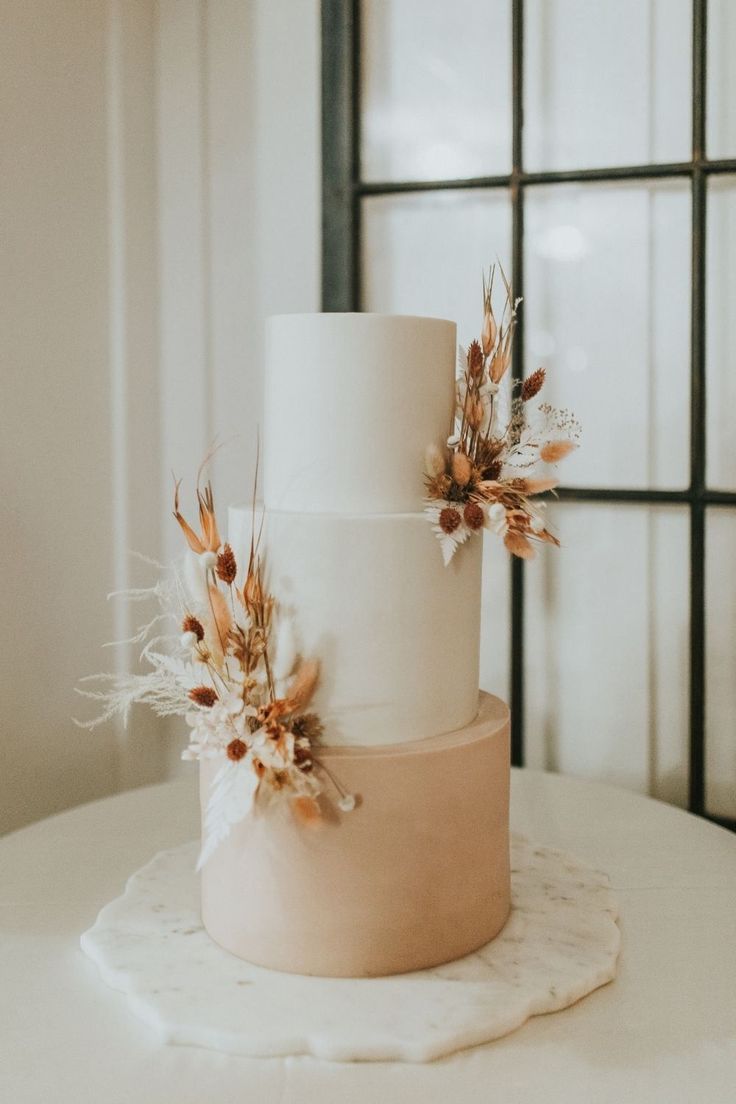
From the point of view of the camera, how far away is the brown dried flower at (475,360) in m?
0.95

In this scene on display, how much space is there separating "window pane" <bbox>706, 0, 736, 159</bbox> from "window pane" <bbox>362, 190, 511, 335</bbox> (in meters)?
0.29

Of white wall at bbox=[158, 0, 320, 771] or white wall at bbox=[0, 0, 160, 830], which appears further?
white wall at bbox=[158, 0, 320, 771]

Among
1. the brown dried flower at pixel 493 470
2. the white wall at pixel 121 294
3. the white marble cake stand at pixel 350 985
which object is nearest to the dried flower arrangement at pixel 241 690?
the white marble cake stand at pixel 350 985

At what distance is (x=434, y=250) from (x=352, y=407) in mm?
724

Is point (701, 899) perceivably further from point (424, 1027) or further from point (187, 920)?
point (187, 920)

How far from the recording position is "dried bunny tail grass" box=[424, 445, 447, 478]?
93 centimetres

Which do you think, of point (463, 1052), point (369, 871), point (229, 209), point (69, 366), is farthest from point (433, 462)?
point (229, 209)

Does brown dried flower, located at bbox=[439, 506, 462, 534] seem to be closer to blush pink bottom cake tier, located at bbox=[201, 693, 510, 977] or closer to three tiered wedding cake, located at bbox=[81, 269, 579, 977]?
three tiered wedding cake, located at bbox=[81, 269, 579, 977]

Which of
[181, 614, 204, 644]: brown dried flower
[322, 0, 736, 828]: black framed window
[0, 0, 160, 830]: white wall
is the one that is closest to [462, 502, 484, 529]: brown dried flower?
[181, 614, 204, 644]: brown dried flower

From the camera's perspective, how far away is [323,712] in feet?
3.00

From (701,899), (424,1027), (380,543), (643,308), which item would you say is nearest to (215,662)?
(380,543)

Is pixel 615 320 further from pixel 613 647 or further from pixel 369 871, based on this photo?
pixel 369 871

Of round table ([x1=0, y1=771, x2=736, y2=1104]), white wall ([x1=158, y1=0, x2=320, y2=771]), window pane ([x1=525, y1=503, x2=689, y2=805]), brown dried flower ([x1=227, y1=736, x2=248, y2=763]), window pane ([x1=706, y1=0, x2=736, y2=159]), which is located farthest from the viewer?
white wall ([x1=158, y1=0, x2=320, y2=771])

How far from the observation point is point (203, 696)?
2.90ft
